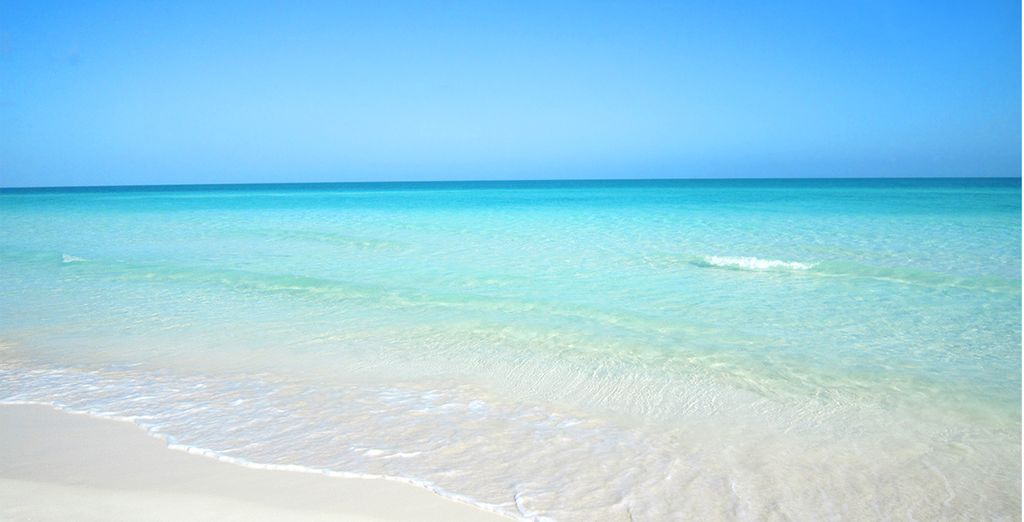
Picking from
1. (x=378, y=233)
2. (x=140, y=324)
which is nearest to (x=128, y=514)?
(x=140, y=324)

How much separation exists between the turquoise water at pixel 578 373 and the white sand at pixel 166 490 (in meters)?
0.15

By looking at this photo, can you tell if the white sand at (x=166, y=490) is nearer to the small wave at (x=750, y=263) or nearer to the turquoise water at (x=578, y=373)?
the turquoise water at (x=578, y=373)

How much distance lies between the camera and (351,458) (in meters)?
3.37

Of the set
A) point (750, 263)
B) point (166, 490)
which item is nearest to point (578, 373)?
point (166, 490)

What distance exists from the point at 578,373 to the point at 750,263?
6910mm

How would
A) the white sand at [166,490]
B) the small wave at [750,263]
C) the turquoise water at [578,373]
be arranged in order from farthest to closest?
the small wave at [750,263] → the turquoise water at [578,373] → the white sand at [166,490]

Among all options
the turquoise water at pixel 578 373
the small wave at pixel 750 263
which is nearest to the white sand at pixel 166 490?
the turquoise water at pixel 578 373

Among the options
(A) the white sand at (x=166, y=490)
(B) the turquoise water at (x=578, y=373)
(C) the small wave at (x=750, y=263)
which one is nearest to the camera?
(A) the white sand at (x=166, y=490)

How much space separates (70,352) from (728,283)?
7.73 meters

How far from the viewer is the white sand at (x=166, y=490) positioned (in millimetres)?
2781

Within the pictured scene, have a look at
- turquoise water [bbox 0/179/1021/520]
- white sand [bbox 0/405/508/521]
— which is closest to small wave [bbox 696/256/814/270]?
turquoise water [bbox 0/179/1021/520]

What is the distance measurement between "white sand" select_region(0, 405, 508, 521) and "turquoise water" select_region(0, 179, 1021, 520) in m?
0.15

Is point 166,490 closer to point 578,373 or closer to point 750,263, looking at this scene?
point 578,373

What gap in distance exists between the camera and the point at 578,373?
5.01 metres
